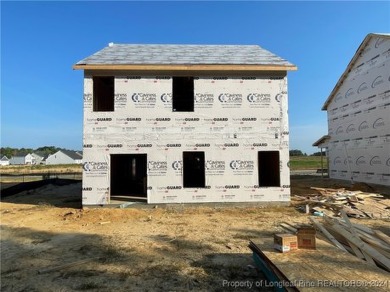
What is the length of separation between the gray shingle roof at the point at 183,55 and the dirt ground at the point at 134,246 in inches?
228

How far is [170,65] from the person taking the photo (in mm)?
11625

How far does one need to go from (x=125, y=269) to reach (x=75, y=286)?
37.2 inches

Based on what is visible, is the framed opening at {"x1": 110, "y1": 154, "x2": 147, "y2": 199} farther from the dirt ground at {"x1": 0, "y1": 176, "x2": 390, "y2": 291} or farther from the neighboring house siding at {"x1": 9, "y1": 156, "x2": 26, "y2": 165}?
the neighboring house siding at {"x1": 9, "y1": 156, "x2": 26, "y2": 165}

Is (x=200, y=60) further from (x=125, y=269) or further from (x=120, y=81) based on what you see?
(x=125, y=269)

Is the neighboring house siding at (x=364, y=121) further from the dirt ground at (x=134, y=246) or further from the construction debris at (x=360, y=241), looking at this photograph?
the construction debris at (x=360, y=241)

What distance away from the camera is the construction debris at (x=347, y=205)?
1010 centimetres

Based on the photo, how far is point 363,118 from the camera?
1925 centimetres

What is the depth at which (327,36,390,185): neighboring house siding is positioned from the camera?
677 inches

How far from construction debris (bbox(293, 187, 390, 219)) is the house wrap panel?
3.93ft

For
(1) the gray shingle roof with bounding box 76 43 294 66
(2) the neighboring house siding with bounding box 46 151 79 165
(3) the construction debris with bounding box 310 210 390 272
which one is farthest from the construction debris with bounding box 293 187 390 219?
(2) the neighboring house siding with bounding box 46 151 79 165

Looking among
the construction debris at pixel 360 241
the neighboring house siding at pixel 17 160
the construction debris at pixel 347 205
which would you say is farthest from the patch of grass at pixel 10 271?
the neighboring house siding at pixel 17 160

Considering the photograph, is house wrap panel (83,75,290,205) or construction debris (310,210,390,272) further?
house wrap panel (83,75,290,205)

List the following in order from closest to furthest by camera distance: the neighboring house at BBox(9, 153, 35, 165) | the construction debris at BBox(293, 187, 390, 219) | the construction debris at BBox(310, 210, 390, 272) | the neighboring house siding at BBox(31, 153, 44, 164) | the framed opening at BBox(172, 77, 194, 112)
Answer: the construction debris at BBox(310, 210, 390, 272) < the construction debris at BBox(293, 187, 390, 219) < the framed opening at BBox(172, 77, 194, 112) < the neighboring house at BBox(9, 153, 35, 165) < the neighboring house siding at BBox(31, 153, 44, 164)

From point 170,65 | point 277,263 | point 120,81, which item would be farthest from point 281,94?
point 277,263
